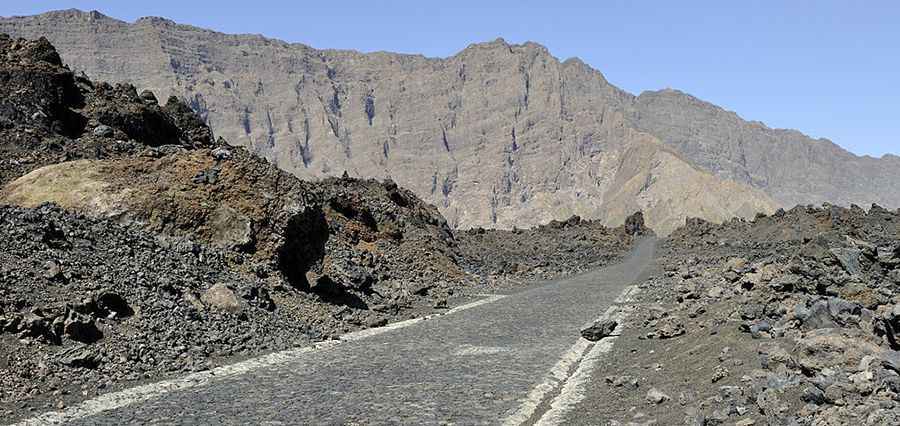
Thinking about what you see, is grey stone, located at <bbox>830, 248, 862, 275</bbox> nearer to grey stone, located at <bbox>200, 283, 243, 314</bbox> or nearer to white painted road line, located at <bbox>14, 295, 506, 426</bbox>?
white painted road line, located at <bbox>14, 295, 506, 426</bbox>

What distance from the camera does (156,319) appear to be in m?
14.6

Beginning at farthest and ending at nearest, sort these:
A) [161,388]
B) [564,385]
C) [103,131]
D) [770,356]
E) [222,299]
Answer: [103,131], [222,299], [564,385], [161,388], [770,356]

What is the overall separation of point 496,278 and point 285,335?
74.3 ft

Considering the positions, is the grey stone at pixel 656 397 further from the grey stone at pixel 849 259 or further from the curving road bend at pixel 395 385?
the grey stone at pixel 849 259

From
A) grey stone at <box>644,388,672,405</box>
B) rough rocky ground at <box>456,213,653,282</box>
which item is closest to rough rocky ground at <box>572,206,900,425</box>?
grey stone at <box>644,388,672,405</box>

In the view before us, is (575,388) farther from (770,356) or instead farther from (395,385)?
(770,356)

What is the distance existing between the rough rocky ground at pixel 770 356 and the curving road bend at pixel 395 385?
140 cm

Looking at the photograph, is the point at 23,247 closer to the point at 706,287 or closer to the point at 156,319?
the point at 156,319

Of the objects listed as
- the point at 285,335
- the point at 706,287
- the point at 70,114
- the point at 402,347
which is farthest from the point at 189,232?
the point at 706,287

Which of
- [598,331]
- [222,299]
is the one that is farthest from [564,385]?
[222,299]

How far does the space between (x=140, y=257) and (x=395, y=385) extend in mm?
8637

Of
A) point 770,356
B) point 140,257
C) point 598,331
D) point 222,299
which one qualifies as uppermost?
point 140,257

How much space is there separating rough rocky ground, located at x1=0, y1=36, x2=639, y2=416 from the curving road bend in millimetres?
1619

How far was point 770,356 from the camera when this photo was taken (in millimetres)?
10094
